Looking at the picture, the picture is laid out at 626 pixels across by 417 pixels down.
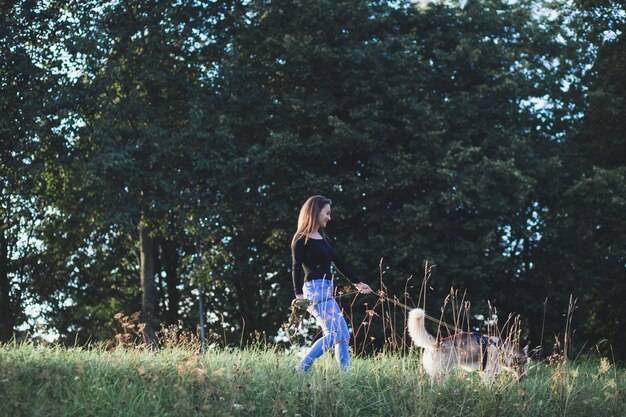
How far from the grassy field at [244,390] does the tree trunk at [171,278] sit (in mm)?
19078

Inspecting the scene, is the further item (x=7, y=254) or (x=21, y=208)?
(x=7, y=254)

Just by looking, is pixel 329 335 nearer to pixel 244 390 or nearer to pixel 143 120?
pixel 244 390

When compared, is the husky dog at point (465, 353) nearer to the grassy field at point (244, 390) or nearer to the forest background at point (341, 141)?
the grassy field at point (244, 390)

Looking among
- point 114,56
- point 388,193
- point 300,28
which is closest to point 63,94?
point 114,56

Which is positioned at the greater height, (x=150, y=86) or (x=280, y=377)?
(x=150, y=86)

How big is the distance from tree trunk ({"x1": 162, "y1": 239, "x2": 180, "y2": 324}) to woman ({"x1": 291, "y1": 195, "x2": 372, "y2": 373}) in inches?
752

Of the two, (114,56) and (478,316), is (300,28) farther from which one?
(478,316)

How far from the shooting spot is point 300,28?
73.9 ft

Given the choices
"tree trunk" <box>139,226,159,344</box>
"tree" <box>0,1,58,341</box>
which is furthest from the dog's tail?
"tree trunk" <box>139,226,159,344</box>

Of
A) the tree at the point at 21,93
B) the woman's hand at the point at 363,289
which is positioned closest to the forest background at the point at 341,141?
the tree at the point at 21,93

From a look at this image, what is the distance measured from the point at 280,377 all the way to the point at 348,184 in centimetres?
1400

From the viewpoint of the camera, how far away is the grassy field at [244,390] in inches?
251

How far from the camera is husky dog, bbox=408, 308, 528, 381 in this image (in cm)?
764

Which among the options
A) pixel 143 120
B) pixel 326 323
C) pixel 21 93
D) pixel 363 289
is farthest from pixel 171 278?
pixel 363 289
